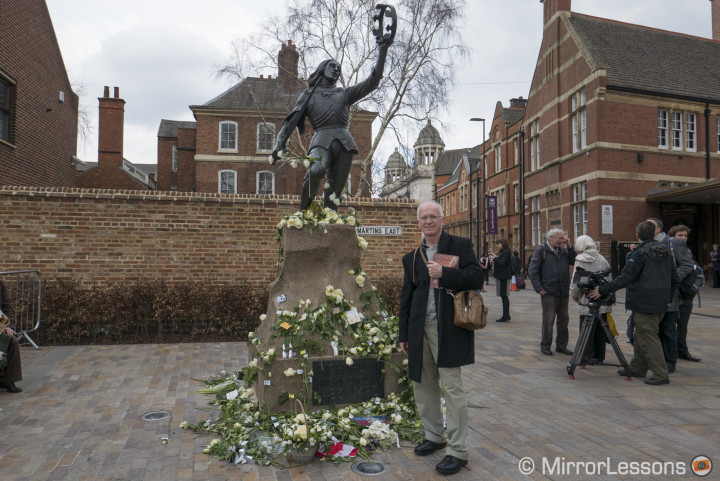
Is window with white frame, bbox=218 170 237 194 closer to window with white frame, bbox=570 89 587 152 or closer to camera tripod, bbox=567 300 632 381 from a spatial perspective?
window with white frame, bbox=570 89 587 152

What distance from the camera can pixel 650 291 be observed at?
5.61 m

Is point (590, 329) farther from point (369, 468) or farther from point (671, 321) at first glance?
point (369, 468)

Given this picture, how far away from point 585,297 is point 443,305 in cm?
372

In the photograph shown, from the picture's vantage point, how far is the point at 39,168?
15.4 metres

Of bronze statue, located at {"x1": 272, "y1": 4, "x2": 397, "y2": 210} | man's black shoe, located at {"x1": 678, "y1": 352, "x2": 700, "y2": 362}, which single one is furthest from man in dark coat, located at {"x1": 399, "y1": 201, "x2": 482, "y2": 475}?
man's black shoe, located at {"x1": 678, "y1": 352, "x2": 700, "y2": 362}

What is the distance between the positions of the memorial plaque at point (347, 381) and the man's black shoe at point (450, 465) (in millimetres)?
1164

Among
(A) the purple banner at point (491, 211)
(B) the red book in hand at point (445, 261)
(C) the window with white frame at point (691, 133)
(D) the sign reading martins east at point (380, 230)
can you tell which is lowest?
(B) the red book in hand at point (445, 261)

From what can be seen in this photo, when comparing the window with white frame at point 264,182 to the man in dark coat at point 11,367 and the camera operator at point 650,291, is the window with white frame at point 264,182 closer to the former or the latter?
the man in dark coat at point 11,367

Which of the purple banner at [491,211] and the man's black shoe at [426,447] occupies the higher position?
the purple banner at [491,211]

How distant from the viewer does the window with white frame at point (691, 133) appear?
22503mm

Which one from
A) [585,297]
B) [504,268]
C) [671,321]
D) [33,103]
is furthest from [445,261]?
[33,103]

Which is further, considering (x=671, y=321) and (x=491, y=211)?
(x=491, y=211)

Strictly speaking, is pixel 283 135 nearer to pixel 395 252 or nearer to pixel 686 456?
pixel 686 456

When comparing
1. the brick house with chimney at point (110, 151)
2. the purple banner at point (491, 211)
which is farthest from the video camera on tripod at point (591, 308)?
the brick house with chimney at point (110, 151)
